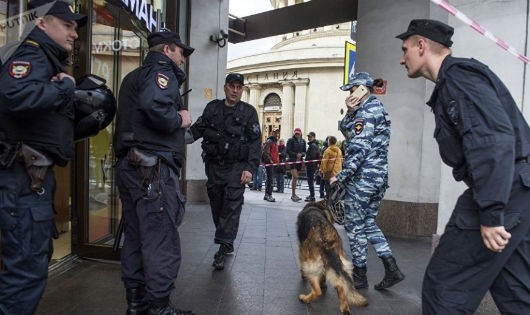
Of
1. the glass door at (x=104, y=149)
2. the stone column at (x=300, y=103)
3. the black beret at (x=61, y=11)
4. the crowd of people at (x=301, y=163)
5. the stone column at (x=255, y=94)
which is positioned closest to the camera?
the black beret at (x=61, y=11)

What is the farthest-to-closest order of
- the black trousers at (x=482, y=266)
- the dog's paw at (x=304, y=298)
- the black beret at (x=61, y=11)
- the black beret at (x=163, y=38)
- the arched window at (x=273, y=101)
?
the arched window at (x=273, y=101), the dog's paw at (x=304, y=298), the black beret at (x=163, y=38), the black beret at (x=61, y=11), the black trousers at (x=482, y=266)

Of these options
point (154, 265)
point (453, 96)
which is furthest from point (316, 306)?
point (453, 96)

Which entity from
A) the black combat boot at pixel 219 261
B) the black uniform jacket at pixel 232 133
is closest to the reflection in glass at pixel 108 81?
the black uniform jacket at pixel 232 133

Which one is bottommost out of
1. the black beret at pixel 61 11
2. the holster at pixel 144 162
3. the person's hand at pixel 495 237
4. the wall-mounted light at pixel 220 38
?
the person's hand at pixel 495 237

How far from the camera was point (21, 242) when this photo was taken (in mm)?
2416

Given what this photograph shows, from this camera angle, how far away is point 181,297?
3.89 m

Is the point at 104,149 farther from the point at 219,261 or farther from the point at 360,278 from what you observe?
the point at 360,278

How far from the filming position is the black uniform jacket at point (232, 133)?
4.91 metres

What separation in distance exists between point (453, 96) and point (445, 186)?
1.91 metres

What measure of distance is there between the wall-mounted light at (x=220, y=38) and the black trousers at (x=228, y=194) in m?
5.67

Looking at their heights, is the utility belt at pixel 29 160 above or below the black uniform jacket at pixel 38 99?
below

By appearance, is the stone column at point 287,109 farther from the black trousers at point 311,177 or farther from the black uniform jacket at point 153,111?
the black uniform jacket at point 153,111

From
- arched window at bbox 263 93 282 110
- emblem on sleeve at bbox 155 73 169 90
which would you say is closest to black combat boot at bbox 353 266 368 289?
emblem on sleeve at bbox 155 73 169 90

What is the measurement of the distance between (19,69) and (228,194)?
280cm
